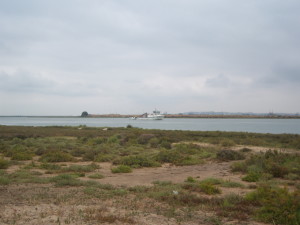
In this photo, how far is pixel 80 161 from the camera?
18891mm

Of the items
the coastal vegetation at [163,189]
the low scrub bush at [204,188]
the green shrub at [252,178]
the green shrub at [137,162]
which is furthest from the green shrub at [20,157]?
the green shrub at [252,178]

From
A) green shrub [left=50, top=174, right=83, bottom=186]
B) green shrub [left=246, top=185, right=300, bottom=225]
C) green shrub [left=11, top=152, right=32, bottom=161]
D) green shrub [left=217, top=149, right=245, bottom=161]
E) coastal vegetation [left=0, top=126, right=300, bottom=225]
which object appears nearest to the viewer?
green shrub [left=246, top=185, right=300, bottom=225]

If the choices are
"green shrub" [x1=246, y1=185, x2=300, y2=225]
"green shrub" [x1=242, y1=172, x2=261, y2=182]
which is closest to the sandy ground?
"green shrub" [x1=246, y1=185, x2=300, y2=225]

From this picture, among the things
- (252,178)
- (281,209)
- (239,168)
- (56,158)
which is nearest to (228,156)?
(239,168)

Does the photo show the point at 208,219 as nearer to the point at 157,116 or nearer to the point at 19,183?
the point at 19,183

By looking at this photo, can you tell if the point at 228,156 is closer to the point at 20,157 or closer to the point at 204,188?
the point at 204,188

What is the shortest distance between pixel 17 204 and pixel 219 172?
9.99 metres

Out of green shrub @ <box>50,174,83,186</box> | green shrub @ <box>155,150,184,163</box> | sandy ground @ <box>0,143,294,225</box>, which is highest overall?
sandy ground @ <box>0,143,294,225</box>

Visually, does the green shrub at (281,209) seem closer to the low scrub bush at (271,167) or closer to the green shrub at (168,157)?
the low scrub bush at (271,167)

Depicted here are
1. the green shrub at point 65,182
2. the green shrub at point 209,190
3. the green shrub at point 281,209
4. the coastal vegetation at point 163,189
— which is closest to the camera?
the green shrub at point 281,209

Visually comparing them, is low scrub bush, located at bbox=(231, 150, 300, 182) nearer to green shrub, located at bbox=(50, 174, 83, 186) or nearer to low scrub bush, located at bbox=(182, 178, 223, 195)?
low scrub bush, located at bbox=(182, 178, 223, 195)

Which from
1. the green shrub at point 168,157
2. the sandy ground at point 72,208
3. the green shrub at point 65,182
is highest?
the sandy ground at point 72,208

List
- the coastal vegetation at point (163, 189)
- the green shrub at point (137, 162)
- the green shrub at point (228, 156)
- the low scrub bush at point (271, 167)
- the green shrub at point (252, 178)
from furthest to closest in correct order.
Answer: the green shrub at point (228, 156) → the green shrub at point (137, 162) → the low scrub bush at point (271, 167) → the green shrub at point (252, 178) → the coastal vegetation at point (163, 189)

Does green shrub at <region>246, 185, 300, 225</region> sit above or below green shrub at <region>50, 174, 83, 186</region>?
above
